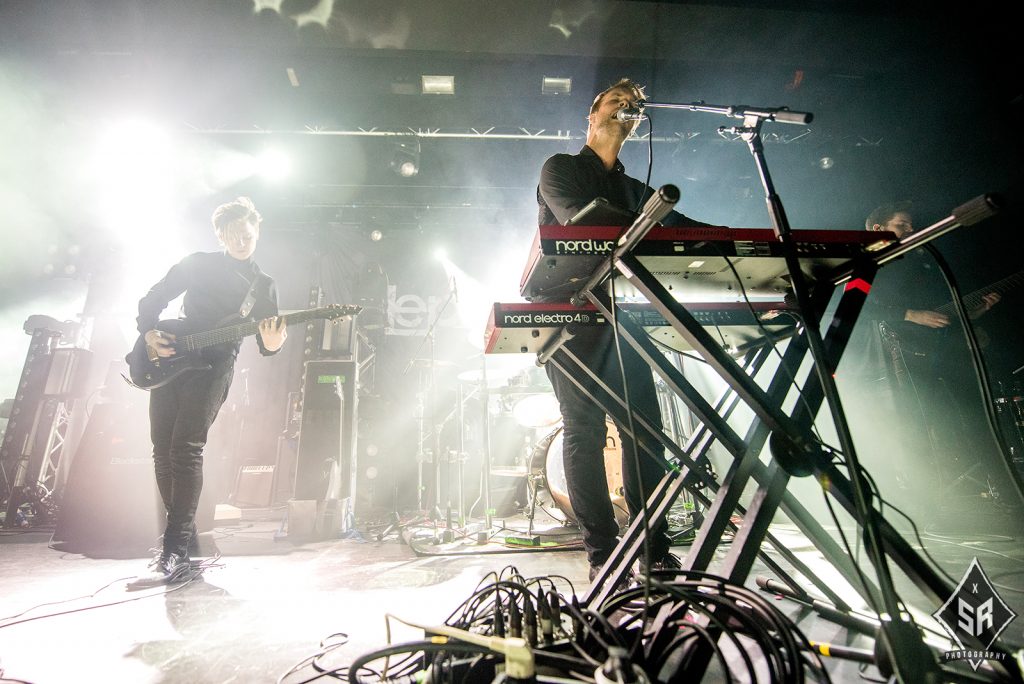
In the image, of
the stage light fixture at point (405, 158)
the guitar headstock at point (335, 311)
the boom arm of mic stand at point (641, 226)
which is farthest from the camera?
the stage light fixture at point (405, 158)

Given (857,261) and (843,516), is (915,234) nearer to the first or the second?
(857,261)

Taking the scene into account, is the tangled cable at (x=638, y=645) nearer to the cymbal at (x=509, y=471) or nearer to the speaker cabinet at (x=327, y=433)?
the speaker cabinet at (x=327, y=433)

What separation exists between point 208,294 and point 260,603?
6.74 feet

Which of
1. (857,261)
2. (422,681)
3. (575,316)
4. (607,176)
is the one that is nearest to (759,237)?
(857,261)

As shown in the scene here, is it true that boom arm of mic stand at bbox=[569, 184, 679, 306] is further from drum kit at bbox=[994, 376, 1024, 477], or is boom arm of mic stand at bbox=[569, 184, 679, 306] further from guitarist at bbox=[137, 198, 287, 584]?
drum kit at bbox=[994, 376, 1024, 477]

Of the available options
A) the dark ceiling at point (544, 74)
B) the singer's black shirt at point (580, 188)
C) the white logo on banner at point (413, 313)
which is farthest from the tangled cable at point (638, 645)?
the white logo on banner at point (413, 313)

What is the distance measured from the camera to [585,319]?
1.47 meters

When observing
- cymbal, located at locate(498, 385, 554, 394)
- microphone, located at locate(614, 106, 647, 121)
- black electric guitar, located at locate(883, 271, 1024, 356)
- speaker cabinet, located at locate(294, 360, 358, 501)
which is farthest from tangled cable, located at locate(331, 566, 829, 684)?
black electric guitar, located at locate(883, 271, 1024, 356)

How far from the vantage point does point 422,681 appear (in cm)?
89

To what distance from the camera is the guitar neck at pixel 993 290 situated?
3426 millimetres

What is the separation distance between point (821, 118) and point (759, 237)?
609 centimetres

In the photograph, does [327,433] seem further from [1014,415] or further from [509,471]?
[1014,415]

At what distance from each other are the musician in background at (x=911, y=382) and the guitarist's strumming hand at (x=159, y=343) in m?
5.55

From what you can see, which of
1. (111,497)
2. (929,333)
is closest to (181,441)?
(111,497)
